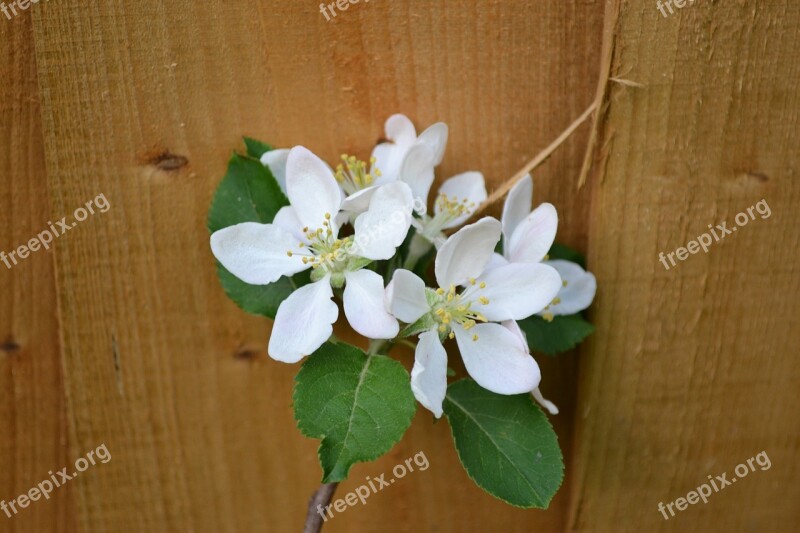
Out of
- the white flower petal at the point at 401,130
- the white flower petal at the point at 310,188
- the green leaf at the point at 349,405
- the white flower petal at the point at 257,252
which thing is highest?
the white flower petal at the point at 401,130

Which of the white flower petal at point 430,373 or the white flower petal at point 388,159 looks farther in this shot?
the white flower petal at point 388,159

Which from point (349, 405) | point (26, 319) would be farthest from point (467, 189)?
point (26, 319)

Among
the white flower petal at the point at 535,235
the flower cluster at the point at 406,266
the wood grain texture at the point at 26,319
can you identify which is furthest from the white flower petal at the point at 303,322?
the wood grain texture at the point at 26,319

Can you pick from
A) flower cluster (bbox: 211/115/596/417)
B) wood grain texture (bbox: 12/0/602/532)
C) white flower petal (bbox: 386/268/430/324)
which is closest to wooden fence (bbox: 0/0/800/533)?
wood grain texture (bbox: 12/0/602/532)

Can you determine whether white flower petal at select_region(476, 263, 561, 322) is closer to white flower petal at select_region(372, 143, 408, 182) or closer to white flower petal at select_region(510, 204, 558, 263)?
white flower petal at select_region(510, 204, 558, 263)

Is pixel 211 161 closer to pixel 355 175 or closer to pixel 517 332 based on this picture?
pixel 355 175

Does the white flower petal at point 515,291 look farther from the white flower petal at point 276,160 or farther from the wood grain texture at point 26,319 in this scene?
the wood grain texture at point 26,319

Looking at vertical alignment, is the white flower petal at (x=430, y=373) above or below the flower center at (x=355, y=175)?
below
